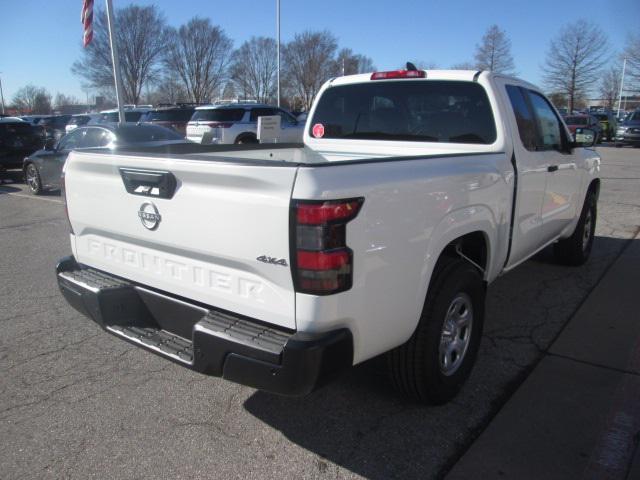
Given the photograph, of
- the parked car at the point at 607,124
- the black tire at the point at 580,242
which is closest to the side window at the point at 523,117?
the black tire at the point at 580,242

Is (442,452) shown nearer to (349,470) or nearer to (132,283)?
(349,470)

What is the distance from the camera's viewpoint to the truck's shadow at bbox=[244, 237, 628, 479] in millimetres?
2484

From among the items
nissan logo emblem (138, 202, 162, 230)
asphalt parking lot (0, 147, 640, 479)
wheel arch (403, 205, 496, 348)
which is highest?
nissan logo emblem (138, 202, 162, 230)

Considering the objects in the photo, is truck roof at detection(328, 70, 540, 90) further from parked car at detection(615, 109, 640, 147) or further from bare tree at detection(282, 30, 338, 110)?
bare tree at detection(282, 30, 338, 110)

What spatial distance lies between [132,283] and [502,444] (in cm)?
210

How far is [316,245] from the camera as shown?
196 centimetres

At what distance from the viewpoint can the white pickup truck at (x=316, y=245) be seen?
2.01m

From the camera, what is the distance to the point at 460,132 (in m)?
3.64

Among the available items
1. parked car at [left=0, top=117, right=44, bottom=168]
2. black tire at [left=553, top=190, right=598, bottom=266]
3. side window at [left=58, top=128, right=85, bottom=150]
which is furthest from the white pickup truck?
parked car at [left=0, top=117, right=44, bottom=168]

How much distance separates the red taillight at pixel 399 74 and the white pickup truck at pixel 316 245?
9 centimetres

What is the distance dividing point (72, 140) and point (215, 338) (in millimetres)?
9916

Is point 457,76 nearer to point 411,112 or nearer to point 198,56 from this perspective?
point 411,112

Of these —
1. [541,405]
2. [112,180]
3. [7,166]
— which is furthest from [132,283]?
[7,166]

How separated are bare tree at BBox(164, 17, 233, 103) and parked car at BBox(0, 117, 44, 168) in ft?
168
